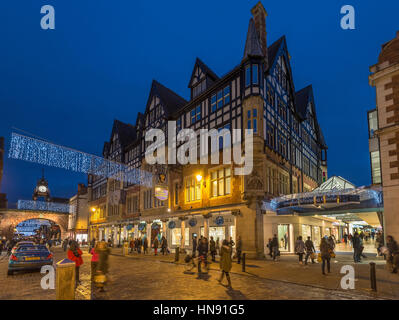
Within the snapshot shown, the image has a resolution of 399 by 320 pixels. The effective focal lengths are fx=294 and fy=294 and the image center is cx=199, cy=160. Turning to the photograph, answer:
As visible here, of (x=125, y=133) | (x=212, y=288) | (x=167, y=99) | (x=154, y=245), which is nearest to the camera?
(x=212, y=288)

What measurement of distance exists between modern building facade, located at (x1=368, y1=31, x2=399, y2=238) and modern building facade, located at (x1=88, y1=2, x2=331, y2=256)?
8135mm

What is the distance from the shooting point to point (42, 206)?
6172 cm

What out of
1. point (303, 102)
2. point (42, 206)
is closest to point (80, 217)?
point (42, 206)

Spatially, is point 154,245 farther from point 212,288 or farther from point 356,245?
point 212,288

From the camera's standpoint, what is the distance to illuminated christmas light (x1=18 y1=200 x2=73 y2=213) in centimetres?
5795

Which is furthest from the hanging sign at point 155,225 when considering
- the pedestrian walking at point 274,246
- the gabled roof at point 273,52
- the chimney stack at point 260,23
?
the chimney stack at point 260,23

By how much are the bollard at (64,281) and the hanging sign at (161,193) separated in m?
21.6

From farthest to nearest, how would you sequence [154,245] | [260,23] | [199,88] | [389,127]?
[199,88] < [154,245] < [260,23] < [389,127]

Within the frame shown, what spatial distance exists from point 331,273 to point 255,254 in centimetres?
762

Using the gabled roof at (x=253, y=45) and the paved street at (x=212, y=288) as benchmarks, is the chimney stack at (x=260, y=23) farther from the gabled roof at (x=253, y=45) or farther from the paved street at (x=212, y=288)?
the paved street at (x=212, y=288)

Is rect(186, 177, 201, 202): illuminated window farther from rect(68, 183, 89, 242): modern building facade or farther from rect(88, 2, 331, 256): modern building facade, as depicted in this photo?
rect(68, 183, 89, 242): modern building facade

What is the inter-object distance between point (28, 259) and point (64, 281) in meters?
8.32

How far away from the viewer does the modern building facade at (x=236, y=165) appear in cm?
2247

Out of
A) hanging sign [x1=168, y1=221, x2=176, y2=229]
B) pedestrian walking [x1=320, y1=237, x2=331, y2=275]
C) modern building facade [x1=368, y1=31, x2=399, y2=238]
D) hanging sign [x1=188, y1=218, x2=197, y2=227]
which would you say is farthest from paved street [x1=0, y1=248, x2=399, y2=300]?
hanging sign [x1=168, y1=221, x2=176, y2=229]
